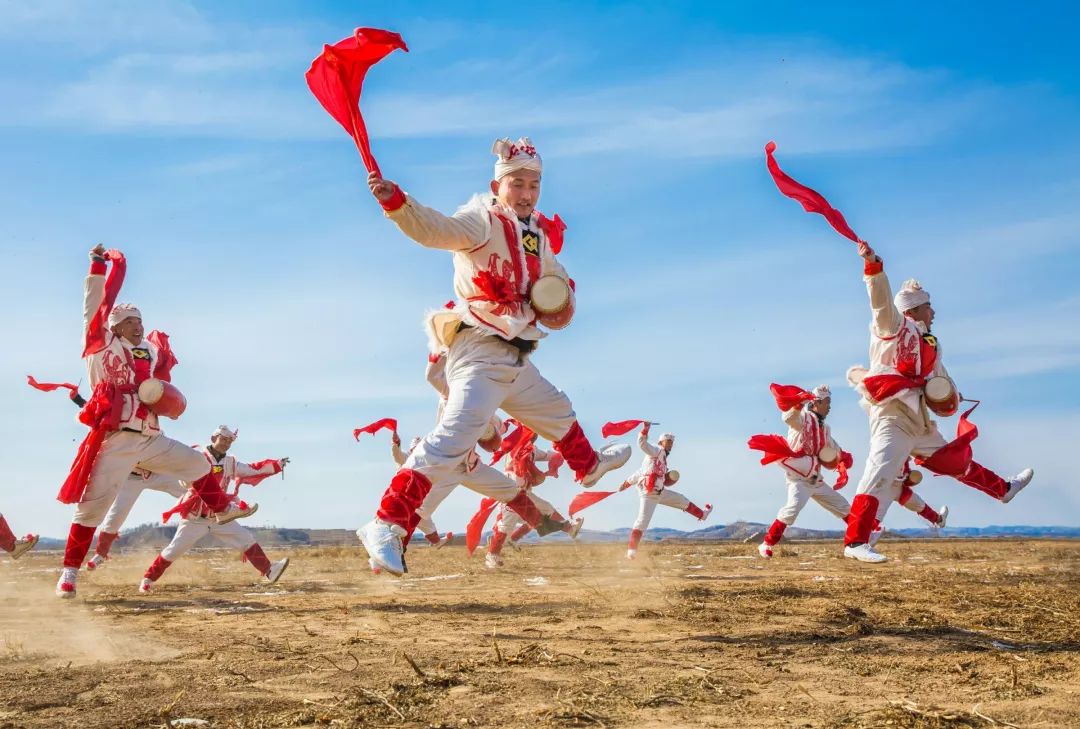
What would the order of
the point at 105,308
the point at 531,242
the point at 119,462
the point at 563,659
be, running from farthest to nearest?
the point at 119,462 → the point at 105,308 → the point at 531,242 → the point at 563,659

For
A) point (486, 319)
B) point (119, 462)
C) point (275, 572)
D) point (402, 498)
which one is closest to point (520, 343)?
point (486, 319)

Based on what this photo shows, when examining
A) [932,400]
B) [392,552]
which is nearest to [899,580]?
[932,400]

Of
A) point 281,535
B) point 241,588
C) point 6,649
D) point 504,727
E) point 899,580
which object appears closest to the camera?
point 504,727

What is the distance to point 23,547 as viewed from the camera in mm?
9367

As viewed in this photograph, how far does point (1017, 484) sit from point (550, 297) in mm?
5954

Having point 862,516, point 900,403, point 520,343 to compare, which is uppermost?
point 900,403

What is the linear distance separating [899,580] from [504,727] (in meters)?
6.92

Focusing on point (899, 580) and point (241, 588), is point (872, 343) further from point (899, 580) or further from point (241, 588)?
point (241, 588)

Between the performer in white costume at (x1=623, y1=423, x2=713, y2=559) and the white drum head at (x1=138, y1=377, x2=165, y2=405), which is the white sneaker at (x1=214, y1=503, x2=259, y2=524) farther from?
the performer in white costume at (x1=623, y1=423, x2=713, y2=559)

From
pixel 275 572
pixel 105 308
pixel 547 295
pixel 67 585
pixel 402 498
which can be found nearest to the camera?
pixel 402 498

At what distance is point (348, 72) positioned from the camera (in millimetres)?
5371

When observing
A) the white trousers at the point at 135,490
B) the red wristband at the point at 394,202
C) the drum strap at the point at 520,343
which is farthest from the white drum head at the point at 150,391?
the red wristband at the point at 394,202

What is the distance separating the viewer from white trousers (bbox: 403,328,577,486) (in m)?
5.43

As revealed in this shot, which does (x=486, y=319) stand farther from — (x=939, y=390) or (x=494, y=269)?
(x=939, y=390)
